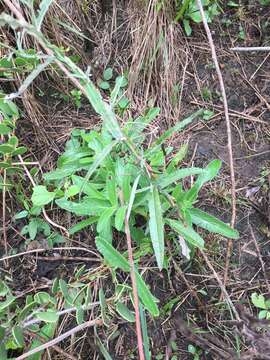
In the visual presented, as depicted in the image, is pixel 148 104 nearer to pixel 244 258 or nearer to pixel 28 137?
pixel 28 137

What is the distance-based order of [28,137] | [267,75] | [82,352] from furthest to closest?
[267,75] < [28,137] < [82,352]

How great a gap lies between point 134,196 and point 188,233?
0.67 ft

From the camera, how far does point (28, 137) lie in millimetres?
1924

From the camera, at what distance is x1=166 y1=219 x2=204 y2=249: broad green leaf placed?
148cm

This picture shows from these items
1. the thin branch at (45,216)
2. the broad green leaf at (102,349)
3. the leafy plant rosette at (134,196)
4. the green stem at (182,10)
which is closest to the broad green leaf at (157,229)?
the leafy plant rosette at (134,196)

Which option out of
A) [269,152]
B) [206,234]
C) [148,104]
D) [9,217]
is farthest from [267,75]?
[9,217]

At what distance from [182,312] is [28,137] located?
0.89 meters

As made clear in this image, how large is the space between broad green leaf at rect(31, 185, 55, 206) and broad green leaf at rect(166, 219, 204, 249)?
1.46 feet

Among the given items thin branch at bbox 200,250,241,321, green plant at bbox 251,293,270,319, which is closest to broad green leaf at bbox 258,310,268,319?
green plant at bbox 251,293,270,319

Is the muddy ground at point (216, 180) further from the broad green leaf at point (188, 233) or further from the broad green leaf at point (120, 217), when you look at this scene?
the broad green leaf at point (120, 217)

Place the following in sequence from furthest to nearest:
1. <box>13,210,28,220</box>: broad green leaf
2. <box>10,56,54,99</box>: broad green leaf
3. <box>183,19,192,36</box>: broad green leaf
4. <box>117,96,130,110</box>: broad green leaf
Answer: <box>183,19,192,36</box>: broad green leaf
<box>117,96,130,110</box>: broad green leaf
<box>13,210,28,220</box>: broad green leaf
<box>10,56,54,99</box>: broad green leaf

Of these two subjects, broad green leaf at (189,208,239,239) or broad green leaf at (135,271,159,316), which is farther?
broad green leaf at (189,208,239,239)

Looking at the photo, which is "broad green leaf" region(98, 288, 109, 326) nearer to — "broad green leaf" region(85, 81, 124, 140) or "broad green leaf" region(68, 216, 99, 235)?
"broad green leaf" region(68, 216, 99, 235)

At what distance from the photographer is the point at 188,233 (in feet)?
4.91
